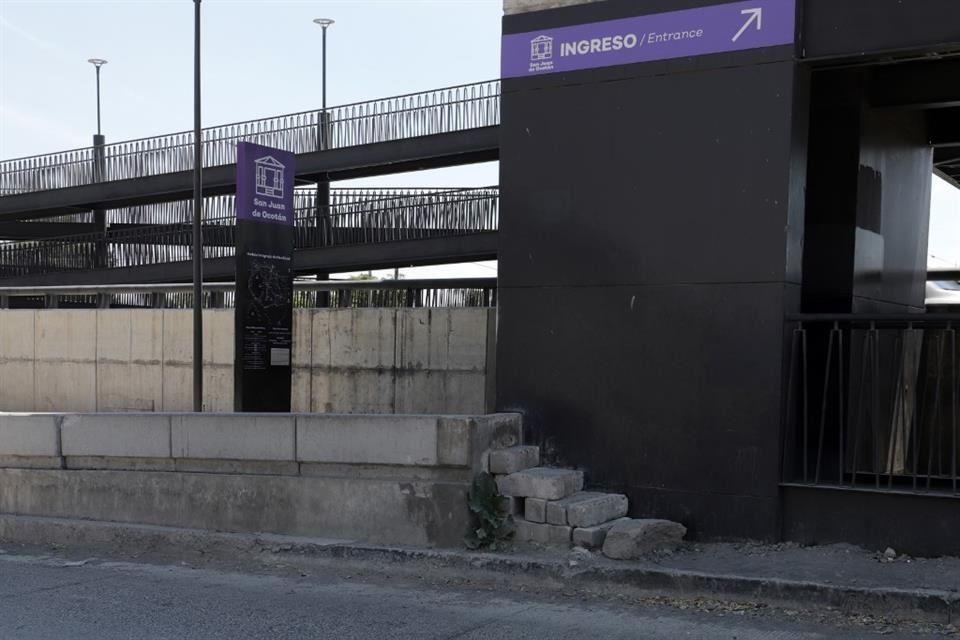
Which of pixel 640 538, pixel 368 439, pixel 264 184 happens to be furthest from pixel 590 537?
pixel 264 184

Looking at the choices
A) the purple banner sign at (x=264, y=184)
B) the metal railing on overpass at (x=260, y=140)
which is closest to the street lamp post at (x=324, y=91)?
the metal railing on overpass at (x=260, y=140)

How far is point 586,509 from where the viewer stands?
782 centimetres

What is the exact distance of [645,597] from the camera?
277 inches

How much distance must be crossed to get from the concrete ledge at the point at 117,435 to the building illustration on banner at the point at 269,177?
9.48 ft

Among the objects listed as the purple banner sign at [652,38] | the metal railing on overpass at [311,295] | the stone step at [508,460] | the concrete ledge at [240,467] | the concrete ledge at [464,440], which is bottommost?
the concrete ledge at [240,467]

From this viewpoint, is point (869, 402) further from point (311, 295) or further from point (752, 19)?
point (311, 295)

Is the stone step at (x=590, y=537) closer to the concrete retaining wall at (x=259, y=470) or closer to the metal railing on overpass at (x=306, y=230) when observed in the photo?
the concrete retaining wall at (x=259, y=470)

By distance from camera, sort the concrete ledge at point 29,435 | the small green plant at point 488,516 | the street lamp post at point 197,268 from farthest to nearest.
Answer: the street lamp post at point 197,268
the concrete ledge at point 29,435
the small green plant at point 488,516

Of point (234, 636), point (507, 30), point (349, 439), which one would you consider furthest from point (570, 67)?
point (234, 636)

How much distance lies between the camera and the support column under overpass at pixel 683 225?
7.79 meters

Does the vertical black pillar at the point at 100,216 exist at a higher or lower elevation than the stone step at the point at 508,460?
higher

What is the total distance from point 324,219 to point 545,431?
22.7m

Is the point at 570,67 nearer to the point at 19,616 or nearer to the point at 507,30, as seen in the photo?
the point at 507,30

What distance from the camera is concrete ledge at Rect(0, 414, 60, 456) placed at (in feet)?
32.0
